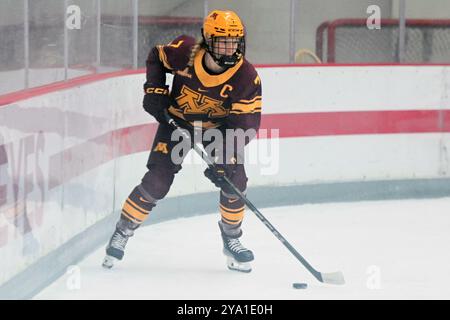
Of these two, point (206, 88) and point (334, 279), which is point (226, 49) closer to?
point (206, 88)

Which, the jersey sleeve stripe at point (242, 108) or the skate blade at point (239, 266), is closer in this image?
the jersey sleeve stripe at point (242, 108)

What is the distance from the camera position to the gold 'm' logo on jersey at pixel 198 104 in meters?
6.09

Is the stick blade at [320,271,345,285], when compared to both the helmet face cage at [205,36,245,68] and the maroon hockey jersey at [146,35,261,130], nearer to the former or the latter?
the maroon hockey jersey at [146,35,261,130]

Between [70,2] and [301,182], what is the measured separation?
7.96ft

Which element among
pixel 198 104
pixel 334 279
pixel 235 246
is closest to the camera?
pixel 334 279

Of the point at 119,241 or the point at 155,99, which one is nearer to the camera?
the point at 155,99

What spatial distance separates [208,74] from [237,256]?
86cm

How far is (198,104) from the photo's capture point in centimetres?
612

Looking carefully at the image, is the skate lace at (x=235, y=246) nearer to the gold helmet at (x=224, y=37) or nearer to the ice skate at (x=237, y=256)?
the ice skate at (x=237, y=256)

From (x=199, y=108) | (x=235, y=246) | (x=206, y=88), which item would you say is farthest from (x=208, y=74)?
(x=235, y=246)

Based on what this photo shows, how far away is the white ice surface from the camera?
226 inches

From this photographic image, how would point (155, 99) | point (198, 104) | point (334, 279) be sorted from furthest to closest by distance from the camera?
point (198, 104) < point (155, 99) < point (334, 279)

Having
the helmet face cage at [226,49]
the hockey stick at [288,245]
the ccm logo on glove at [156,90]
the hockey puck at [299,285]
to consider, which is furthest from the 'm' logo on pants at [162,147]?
the hockey puck at [299,285]
